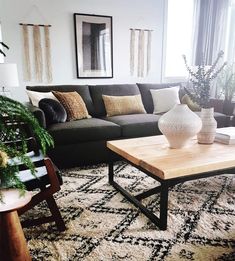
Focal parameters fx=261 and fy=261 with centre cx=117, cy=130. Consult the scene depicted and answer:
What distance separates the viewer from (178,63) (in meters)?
4.93

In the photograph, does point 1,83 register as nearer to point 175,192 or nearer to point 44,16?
point 44,16

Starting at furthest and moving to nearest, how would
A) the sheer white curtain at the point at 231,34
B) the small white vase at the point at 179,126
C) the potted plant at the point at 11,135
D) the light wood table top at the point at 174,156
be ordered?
the sheer white curtain at the point at 231,34 → the small white vase at the point at 179,126 → the light wood table top at the point at 174,156 → the potted plant at the point at 11,135

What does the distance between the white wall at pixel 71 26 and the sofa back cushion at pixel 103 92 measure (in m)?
0.81

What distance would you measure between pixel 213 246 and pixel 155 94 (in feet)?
8.00

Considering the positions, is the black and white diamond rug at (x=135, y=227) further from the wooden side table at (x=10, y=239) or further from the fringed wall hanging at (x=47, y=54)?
the fringed wall hanging at (x=47, y=54)

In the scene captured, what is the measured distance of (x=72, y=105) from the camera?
9.85ft

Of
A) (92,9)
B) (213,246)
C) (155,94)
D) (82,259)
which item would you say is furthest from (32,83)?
(213,246)

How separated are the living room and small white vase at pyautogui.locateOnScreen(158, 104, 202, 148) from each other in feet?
0.12

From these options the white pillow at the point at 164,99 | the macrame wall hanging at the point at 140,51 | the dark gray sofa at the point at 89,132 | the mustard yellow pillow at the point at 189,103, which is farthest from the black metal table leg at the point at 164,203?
the macrame wall hanging at the point at 140,51

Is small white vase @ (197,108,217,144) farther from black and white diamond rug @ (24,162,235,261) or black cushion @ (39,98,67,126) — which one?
black cushion @ (39,98,67,126)

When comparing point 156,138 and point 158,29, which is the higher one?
point 158,29

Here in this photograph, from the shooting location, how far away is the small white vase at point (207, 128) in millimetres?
2064

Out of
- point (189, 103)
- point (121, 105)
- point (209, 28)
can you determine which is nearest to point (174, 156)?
point (121, 105)

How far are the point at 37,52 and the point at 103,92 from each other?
1218 mm
